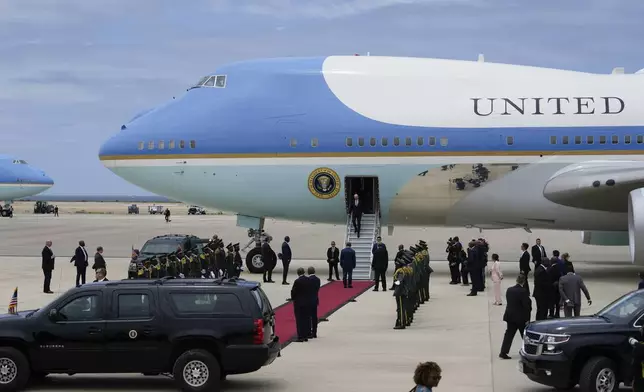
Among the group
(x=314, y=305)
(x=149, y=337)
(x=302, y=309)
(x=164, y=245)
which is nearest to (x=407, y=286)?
(x=314, y=305)

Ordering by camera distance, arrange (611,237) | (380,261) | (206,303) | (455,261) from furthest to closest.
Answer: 1. (611,237)
2. (455,261)
3. (380,261)
4. (206,303)

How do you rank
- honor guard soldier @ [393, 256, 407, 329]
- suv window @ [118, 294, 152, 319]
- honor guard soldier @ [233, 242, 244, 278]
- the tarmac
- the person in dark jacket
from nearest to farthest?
suv window @ [118, 294, 152, 319], the tarmac, honor guard soldier @ [393, 256, 407, 329], the person in dark jacket, honor guard soldier @ [233, 242, 244, 278]

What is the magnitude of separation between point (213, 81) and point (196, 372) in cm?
1944

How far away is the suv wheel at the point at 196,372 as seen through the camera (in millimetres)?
12327

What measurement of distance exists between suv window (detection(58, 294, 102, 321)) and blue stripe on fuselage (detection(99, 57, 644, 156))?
16562 mm

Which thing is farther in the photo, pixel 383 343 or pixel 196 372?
pixel 383 343

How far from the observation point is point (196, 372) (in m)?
12.4

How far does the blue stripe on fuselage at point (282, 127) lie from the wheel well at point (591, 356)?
54.1ft

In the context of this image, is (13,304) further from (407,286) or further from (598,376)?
(598,376)

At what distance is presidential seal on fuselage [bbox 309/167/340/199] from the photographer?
95.3 ft

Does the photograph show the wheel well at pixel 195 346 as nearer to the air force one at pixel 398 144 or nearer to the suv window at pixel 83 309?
the suv window at pixel 83 309

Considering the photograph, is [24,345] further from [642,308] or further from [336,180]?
[336,180]

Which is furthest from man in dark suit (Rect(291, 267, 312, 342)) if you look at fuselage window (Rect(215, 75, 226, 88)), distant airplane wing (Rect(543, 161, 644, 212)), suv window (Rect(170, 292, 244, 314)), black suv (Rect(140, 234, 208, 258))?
fuselage window (Rect(215, 75, 226, 88))

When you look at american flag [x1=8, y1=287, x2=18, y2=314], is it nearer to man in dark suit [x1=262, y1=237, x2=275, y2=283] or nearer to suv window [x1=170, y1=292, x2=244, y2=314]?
suv window [x1=170, y1=292, x2=244, y2=314]
